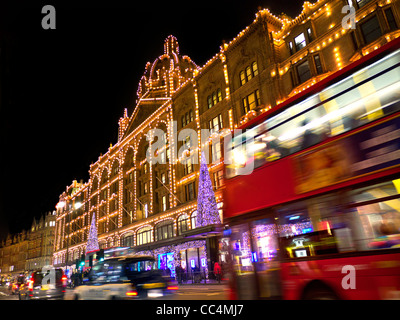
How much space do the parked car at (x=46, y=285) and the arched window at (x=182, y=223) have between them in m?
16.8

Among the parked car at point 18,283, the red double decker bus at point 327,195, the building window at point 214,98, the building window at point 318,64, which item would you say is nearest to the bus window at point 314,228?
the red double decker bus at point 327,195

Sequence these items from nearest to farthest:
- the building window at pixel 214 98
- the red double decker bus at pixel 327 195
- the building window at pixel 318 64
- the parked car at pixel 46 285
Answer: the red double decker bus at pixel 327 195 → the parked car at pixel 46 285 → the building window at pixel 318 64 → the building window at pixel 214 98

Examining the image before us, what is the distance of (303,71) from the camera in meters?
24.2

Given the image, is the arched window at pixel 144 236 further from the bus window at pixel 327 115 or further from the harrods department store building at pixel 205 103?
the bus window at pixel 327 115

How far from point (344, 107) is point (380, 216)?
2.58 metres

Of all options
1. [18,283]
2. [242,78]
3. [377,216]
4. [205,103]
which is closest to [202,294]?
[377,216]

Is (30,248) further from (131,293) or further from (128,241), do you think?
(131,293)

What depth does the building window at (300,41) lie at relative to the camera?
24.7 meters

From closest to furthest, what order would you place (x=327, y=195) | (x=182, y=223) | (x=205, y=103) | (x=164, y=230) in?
(x=327, y=195)
(x=182, y=223)
(x=205, y=103)
(x=164, y=230)

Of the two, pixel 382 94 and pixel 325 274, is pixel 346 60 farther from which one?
pixel 325 274

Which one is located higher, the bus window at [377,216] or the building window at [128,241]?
the building window at [128,241]

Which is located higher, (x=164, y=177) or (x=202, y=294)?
(x=164, y=177)

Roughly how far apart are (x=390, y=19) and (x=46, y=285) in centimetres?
2534
